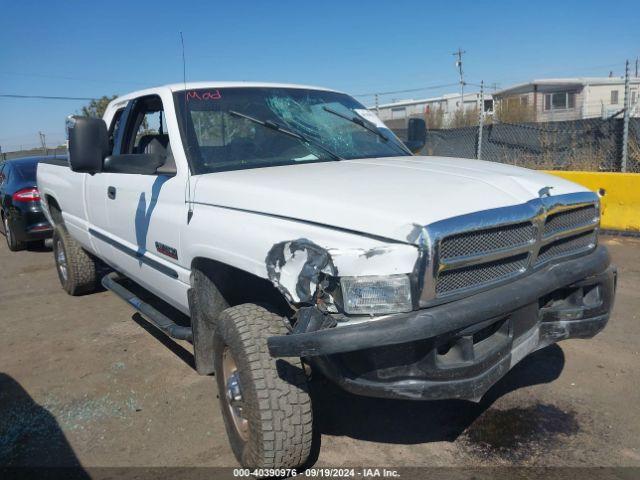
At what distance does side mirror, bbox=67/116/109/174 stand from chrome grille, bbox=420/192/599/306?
2.04 m

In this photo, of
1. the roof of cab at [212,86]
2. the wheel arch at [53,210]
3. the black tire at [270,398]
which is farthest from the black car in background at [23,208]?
the black tire at [270,398]

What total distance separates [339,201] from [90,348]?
3125 millimetres

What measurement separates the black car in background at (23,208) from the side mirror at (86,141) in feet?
18.5

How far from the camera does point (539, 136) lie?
11820mm

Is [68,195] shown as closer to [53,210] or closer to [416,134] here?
[53,210]

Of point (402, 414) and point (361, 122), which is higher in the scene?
point (361, 122)

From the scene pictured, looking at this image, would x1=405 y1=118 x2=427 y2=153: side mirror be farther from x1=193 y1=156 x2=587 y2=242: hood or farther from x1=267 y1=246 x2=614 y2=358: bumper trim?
x1=267 y1=246 x2=614 y2=358: bumper trim

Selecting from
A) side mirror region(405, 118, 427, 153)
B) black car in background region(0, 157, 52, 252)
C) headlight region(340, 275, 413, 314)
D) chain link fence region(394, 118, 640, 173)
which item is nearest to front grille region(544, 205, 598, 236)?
headlight region(340, 275, 413, 314)

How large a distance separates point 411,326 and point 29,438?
2.45 meters

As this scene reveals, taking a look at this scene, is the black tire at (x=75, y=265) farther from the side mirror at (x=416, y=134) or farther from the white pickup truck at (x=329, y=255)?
the side mirror at (x=416, y=134)

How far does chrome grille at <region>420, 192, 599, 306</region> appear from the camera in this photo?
7.06 ft

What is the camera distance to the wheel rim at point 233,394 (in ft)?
9.04

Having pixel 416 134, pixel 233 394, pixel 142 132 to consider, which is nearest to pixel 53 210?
pixel 142 132

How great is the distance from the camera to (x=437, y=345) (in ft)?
→ 7.25
